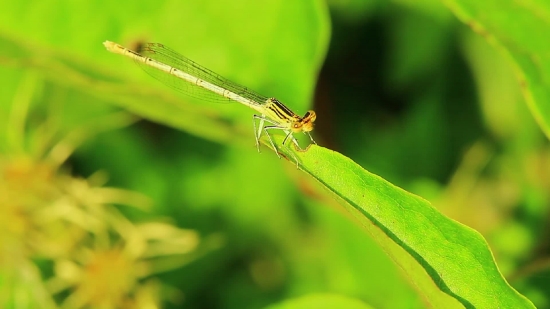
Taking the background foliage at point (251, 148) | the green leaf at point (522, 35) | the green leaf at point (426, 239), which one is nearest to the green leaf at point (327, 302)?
the background foliage at point (251, 148)

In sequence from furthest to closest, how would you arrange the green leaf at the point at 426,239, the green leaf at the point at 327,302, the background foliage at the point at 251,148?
the background foliage at the point at 251,148
the green leaf at the point at 327,302
the green leaf at the point at 426,239

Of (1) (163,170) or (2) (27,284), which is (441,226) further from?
(1) (163,170)

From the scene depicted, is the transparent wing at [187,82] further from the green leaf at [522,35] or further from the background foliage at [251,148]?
the green leaf at [522,35]

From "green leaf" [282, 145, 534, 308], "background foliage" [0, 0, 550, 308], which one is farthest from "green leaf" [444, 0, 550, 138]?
"green leaf" [282, 145, 534, 308]

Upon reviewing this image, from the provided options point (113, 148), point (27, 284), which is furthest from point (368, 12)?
point (27, 284)

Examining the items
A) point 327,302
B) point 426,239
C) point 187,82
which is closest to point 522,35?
point 426,239

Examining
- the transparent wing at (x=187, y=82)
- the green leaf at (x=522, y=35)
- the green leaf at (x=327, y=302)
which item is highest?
the green leaf at (x=522, y=35)
